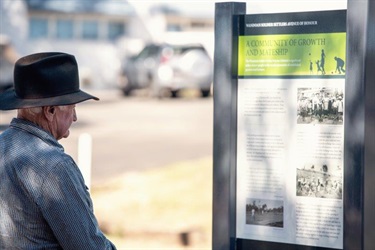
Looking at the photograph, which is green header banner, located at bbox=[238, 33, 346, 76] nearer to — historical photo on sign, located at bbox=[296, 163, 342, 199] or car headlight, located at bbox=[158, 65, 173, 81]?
historical photo on sign, located at bbox=[296, 163, 342, 199]

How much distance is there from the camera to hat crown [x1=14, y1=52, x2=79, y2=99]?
3.57m

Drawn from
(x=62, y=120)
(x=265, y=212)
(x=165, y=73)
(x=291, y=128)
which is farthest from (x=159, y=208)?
(x=165, y=73)

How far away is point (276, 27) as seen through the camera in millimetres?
4805

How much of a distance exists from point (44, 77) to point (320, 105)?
5.26ft

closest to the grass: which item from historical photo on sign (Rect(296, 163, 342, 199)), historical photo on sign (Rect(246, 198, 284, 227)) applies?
historical photo on sign (Rect(246, 198, 284, 227))

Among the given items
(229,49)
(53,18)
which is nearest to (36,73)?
(229,49)

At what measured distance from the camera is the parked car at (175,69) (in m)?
29.2

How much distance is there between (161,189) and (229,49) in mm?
6126

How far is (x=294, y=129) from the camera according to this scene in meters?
4.73

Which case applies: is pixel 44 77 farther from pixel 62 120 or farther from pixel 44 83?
pixel 62 120

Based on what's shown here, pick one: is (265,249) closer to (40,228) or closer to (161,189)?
(40,228)

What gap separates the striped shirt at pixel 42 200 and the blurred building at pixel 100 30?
111 feet

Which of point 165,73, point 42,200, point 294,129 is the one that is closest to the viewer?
point 42,200

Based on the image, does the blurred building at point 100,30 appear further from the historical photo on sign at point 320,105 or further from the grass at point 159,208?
the historical photo on sign at point 320,105
